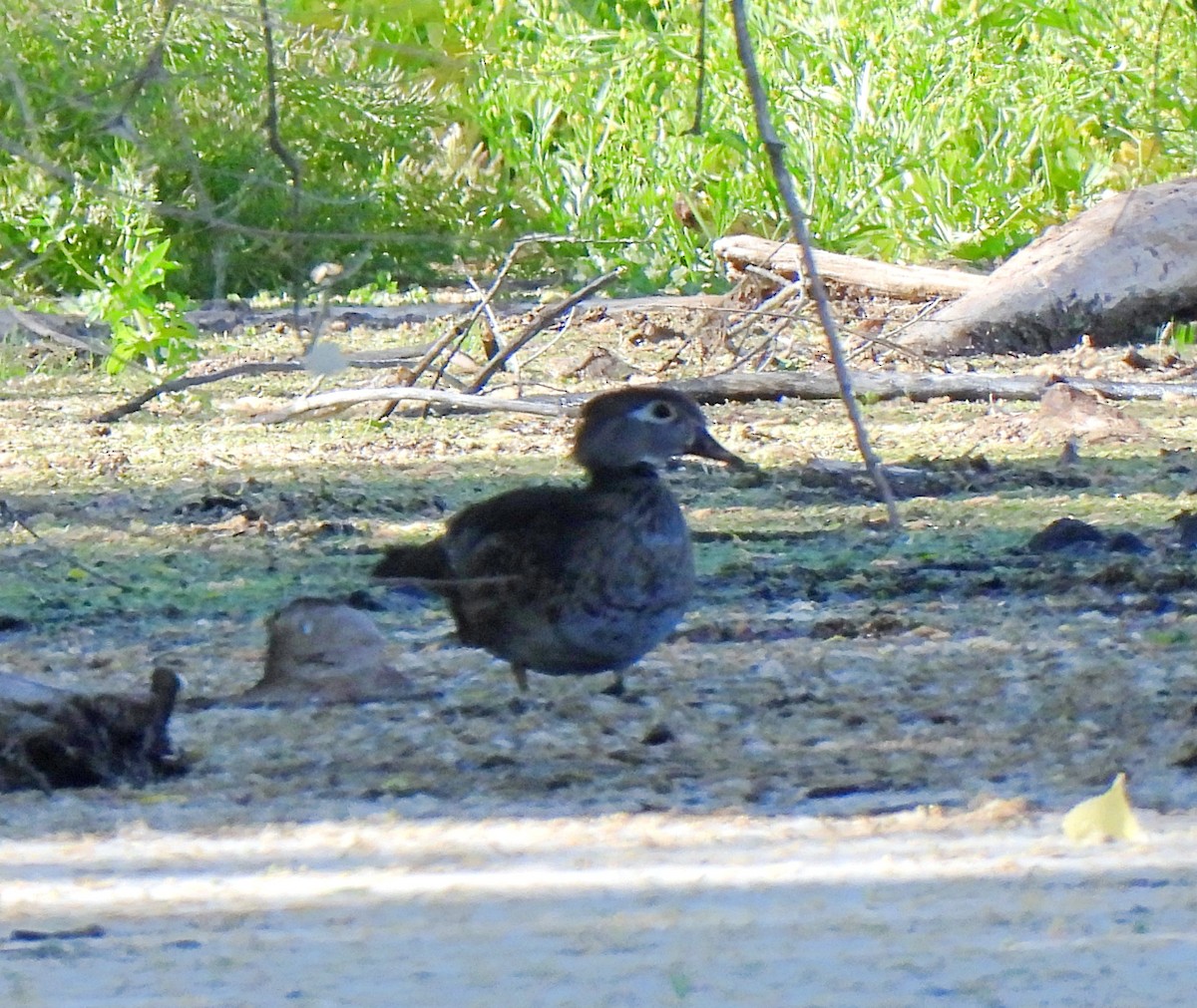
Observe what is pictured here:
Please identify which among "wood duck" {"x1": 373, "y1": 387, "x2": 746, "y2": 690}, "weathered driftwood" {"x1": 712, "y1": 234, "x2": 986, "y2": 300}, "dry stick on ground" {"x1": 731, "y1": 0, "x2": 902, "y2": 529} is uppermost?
"weathered driftwood" {"x1": 712, "y1": 234, "x2": 986, "y2": 300}

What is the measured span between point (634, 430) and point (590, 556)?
1.17 ft

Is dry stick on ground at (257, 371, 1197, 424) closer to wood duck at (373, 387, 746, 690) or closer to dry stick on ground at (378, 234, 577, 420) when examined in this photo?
dry stick on ground at (378, 234, 577, 420)

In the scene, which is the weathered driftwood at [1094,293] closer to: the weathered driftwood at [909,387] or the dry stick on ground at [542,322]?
the weathered driftwood at [909,387]

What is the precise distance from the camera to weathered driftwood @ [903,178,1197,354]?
1071cm

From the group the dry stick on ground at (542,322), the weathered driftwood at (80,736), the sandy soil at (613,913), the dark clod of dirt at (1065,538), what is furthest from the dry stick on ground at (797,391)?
the sandy soil at (613,913)

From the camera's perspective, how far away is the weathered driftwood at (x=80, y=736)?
3.48m

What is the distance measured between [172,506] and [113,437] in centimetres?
185

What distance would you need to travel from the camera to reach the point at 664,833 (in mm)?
3094

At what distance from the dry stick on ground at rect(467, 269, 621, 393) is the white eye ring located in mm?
2993

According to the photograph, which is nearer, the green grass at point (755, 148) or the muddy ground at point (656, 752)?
the muddy ground at point (656, 752)

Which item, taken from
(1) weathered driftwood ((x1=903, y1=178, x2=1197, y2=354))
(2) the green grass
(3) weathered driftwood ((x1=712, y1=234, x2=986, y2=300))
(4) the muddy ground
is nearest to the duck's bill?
(4) the muddy ground

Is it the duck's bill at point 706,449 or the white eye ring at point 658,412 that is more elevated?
the white eye ring at point 658,412

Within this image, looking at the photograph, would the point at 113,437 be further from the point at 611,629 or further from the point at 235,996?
the point at 235,996

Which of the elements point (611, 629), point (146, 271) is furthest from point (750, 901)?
point (146, 271)
